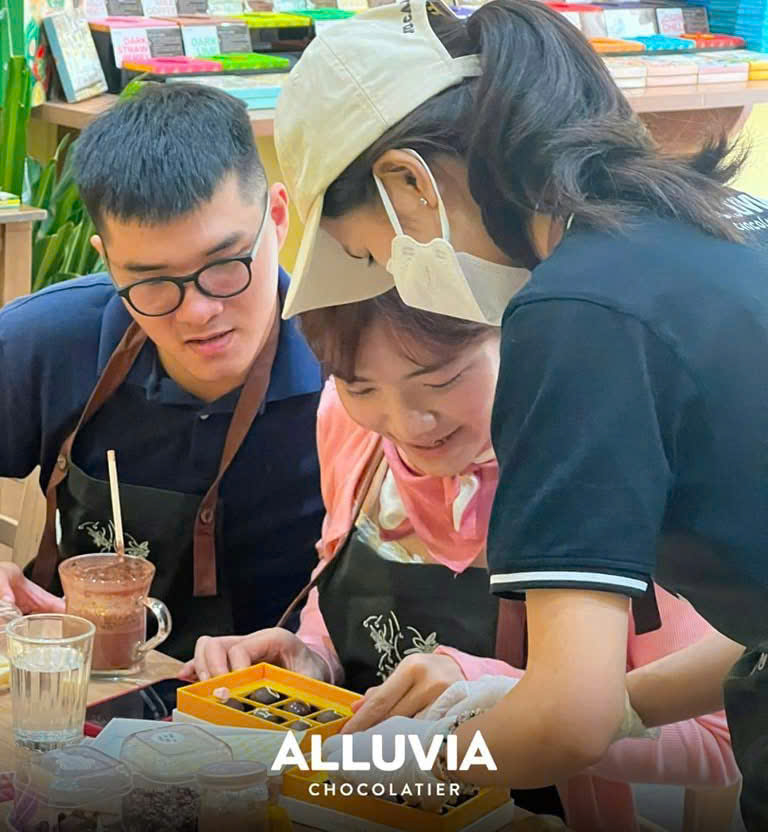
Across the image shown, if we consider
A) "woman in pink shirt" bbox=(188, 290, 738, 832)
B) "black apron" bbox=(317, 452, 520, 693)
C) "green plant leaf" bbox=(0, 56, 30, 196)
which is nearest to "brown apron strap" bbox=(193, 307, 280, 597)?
"woman in pink shirt" bbox=(188, 290, 738, 832)


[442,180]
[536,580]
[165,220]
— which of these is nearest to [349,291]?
[442,180]

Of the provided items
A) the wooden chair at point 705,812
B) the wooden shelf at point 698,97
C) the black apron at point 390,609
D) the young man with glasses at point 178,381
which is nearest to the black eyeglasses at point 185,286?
the young man with glasses at point 178,381

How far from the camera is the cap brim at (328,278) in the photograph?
117 cm

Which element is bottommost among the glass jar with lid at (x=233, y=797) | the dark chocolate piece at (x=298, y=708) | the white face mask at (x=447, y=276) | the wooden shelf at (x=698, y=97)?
the dark chocolate piece at (x=298, y=708)

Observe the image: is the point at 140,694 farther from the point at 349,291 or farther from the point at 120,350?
the point at 120,350

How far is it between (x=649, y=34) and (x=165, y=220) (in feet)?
8.39

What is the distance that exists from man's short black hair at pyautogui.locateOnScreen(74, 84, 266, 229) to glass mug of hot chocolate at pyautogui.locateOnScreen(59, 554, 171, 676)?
428mm

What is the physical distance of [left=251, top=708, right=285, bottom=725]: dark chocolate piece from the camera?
3.90ft

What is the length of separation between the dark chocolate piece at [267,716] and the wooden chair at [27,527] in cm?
87

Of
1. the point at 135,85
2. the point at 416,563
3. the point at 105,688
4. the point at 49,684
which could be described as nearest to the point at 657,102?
the point at 135,85

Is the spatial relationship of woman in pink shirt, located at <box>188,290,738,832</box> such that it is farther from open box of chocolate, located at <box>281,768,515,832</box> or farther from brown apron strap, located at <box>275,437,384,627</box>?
open box of chocolate, located at <box>281,768,515,832</box>

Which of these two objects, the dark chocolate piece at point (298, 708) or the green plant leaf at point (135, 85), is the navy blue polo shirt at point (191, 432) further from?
the green plant leaf at point (135, 85)

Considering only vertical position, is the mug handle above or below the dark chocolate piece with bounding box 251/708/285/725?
below

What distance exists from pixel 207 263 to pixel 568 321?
2.81 ft
